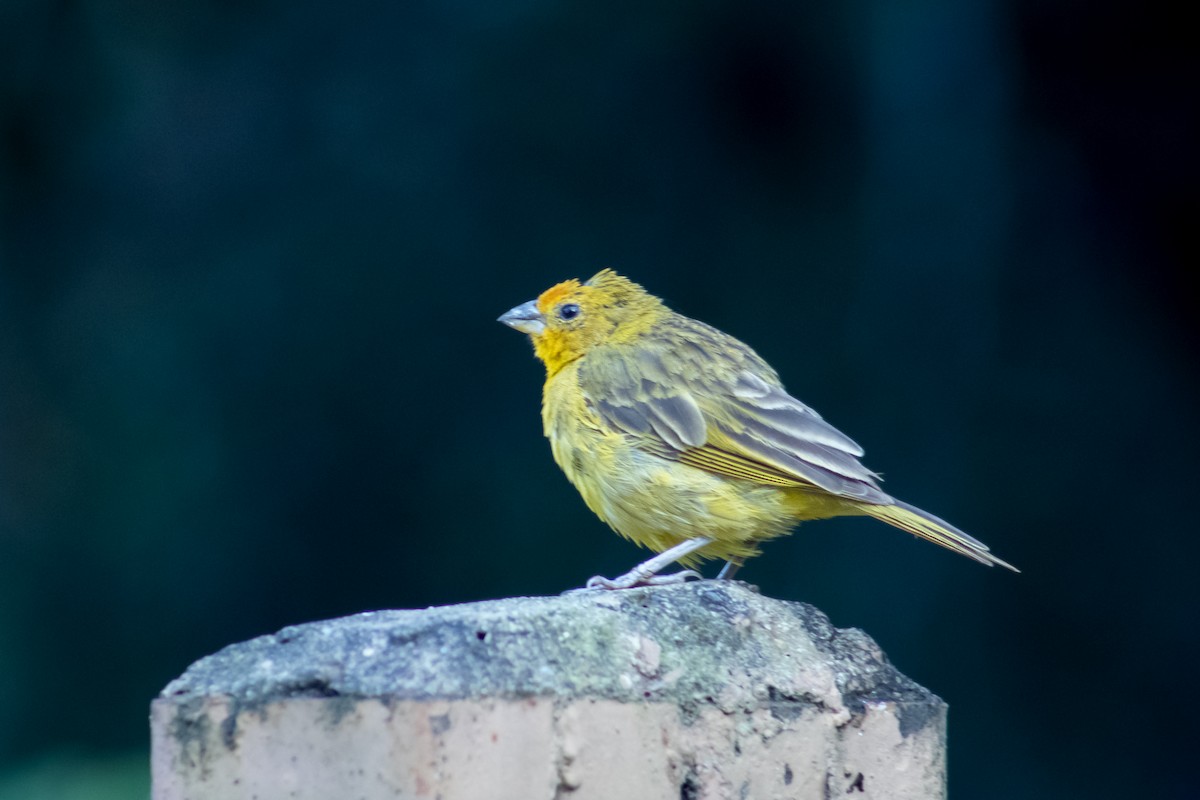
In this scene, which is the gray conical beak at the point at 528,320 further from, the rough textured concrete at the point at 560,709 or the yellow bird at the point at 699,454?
the rough textured concrete at the point at 560,709

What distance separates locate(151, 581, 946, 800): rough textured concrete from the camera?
2158mm

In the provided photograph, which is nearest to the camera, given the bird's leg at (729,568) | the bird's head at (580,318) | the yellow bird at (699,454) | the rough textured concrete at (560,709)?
the rough textured concrete at (560,709)

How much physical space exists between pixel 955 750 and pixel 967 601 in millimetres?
606

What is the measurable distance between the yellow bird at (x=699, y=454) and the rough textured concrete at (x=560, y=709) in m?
1.10

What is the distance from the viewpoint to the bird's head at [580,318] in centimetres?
475

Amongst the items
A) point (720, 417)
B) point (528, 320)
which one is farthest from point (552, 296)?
point (720, 417)

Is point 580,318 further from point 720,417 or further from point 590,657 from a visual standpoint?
point 590,657

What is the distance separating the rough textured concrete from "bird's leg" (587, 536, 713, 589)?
2.33 ft

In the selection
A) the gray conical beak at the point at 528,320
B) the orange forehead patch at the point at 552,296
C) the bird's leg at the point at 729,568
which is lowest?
the bird's leg at the point at 729,568

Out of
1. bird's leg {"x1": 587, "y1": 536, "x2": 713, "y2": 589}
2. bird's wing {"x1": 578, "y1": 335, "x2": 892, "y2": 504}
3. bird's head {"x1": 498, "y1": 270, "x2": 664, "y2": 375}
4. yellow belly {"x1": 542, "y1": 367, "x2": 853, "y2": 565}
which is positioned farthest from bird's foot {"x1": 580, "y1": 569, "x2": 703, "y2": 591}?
bird's head {"x1": 498, "y1": 270, "x2": 664, "y2": 375}

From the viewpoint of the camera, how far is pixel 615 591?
2797mm

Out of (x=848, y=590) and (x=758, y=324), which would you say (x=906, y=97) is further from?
(x=848, y=590)

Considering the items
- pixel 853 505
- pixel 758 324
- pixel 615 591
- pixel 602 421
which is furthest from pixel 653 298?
pixel 615 591

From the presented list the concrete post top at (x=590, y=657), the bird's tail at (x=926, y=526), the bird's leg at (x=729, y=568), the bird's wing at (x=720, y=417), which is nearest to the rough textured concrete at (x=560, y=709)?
the concrete post top at (x=590, y=657)
